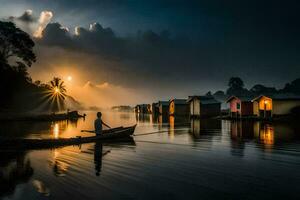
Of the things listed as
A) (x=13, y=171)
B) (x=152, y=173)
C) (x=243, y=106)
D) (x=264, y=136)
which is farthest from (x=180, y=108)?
(x=13, y=171)

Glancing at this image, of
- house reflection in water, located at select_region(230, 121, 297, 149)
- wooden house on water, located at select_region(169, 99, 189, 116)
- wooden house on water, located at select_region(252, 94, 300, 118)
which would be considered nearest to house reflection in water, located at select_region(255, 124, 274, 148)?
house reflection in water, located at select_region(230, 121, 297, 149)

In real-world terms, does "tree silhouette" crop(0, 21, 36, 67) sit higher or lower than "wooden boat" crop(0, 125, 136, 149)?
higher

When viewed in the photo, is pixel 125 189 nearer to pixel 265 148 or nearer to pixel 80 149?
pixel 80 149

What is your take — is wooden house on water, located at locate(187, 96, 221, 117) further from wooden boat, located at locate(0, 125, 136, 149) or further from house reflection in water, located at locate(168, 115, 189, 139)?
wooden boat, located at locate(0, 125, 136, 149)

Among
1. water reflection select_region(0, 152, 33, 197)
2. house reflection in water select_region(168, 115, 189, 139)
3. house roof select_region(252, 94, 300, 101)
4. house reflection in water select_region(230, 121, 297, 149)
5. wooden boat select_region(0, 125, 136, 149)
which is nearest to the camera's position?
water reflection select_region(0, 152, 33, 197)

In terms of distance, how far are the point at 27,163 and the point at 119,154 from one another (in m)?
5.12

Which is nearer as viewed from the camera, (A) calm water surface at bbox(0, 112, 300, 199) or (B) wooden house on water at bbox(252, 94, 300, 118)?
(A) calm water surface at bbox(0, 112, 300, 199)

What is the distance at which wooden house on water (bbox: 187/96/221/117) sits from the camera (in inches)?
2388

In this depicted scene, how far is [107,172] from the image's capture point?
11805 millimetres

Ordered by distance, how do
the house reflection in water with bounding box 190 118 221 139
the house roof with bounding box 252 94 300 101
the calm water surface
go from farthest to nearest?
the house roof with bounding box 252 94 300 101 → the house reflection in water with bounding box 190 118 221 139 → the calm water surface

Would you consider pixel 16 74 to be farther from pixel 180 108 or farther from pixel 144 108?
pixel 144 108

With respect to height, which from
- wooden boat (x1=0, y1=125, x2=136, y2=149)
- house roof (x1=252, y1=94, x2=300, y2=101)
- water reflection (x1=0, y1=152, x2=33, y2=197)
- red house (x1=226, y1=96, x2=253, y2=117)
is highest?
house roof (x1=252, y1=94, x2=300, y2=101)

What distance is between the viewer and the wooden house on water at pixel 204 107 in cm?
6066

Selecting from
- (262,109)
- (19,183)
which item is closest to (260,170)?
(19,183)
